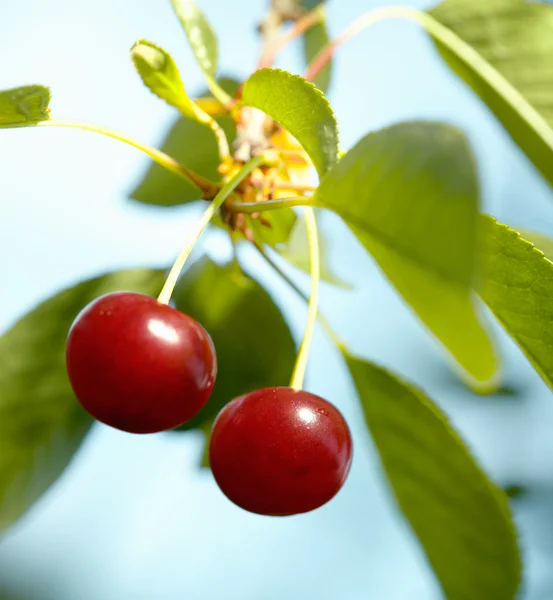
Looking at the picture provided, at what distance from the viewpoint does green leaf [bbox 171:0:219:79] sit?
92 cm

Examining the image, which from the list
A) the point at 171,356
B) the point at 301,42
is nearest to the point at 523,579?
the point at 171,356

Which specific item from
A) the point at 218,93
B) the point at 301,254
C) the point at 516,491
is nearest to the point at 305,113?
the point at 218,93

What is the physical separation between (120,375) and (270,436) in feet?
0.46

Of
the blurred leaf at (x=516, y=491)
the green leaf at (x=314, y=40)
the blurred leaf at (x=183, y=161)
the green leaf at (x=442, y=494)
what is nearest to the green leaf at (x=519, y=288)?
the green leaf at (x=442, y=494)

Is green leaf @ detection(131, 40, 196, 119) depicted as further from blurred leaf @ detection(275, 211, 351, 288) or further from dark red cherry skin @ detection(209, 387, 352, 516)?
dark red cherry skin @ detection(209, 387, 352, 516)

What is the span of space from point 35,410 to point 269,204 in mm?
389

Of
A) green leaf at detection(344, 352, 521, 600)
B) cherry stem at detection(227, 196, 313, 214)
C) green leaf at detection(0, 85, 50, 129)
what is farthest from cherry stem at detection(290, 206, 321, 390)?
green leaf at detection(0, 85, 50, 129)

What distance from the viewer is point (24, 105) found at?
0.70m

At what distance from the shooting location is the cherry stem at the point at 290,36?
1.16 metres

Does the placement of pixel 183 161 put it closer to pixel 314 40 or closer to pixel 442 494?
pixel 314 40

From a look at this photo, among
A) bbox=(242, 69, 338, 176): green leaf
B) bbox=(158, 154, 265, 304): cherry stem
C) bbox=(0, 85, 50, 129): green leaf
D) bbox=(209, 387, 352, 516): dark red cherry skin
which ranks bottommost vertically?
bbox=(209, 387, 352, 516): dark red cherry skin

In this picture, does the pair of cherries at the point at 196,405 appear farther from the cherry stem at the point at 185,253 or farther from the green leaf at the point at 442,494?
the green leaf at the point at 442,494

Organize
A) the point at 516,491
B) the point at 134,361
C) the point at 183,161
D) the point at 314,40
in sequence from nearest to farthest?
the point at 134,361 < the point at 183,161 < the point at 314,40 < the point at 516,491

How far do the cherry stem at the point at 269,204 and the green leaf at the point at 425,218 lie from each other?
80 mm
